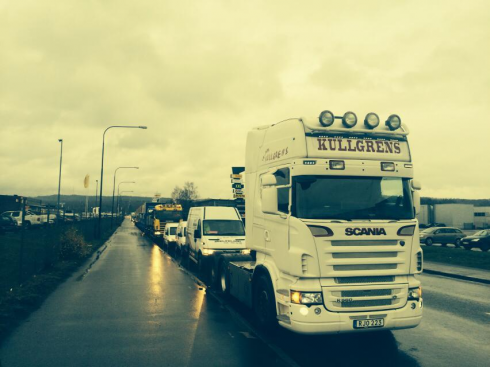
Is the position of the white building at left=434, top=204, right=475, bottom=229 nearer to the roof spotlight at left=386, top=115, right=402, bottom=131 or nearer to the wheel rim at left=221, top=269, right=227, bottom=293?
the wheel rim at left=221, top=269, right=227, bottom=293

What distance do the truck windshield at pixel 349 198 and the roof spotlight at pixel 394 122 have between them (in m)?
0.91

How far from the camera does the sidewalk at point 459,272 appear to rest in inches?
584

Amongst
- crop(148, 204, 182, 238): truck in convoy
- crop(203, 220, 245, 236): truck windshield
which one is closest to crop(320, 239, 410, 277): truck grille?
crop(203, 220, 245, 236): truck windshield

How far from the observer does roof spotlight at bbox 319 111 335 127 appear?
6.90 m

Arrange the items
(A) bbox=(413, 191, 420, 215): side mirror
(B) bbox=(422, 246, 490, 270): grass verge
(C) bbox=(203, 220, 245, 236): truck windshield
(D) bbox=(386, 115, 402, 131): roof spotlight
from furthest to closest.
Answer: (B) bbox=(422, 246, 490, 270): grass verge → (C) bbox=(203, 220, 245, 236): truck windshield → (D) bbox=(386, 115, 402, 131): roof spotlight → (A) bbox=(413, 191, 420, 215): side mirror

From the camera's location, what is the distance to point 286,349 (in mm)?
6668

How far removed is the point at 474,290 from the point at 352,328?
334 inches

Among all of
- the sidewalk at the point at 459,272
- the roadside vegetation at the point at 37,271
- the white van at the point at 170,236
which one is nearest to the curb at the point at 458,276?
the sidewalk at the point at 459,272

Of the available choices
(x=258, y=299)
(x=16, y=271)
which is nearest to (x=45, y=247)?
(x=16, y=271)

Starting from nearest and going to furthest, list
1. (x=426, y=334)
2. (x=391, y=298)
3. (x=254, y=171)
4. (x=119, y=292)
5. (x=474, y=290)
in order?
1. (x=391, y=298)
2. (x=426, y=334)
3. (x=254, y=171)
4. (x=119, y=292)
5. (x=474, y=290)

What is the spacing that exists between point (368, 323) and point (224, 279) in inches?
212

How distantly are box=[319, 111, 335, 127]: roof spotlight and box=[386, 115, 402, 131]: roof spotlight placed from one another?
1.00m

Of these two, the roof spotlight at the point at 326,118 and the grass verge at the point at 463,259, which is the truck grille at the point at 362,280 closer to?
the roof spotlight at the point at 326,118

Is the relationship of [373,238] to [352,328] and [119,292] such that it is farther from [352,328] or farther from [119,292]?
[119,292]
